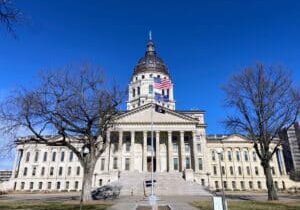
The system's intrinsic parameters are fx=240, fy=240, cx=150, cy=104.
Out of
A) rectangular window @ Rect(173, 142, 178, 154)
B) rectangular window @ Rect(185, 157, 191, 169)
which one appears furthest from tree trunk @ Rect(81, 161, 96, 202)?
rectangular window @ Rect(185, 157, 191, 169)

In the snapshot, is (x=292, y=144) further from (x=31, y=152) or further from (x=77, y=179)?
(x=31, y=152)

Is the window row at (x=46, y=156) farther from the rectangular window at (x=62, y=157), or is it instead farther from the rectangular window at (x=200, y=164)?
the rectangular window at (x=200, y=164)

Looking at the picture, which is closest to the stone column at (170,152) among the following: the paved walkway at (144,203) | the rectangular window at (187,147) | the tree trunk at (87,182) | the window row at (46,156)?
the rectangular window at (187,147)

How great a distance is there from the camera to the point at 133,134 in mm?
52844

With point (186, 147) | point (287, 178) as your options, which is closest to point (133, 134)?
point (186, 147)

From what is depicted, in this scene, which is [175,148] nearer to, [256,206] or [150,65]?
[150,65]

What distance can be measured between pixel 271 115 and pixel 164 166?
107ft

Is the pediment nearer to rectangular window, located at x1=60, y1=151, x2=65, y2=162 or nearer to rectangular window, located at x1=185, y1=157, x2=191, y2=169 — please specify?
rectangular window, located at x1=185, y1=157, x2=191, y2=169

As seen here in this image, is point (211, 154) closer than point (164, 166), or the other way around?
point (164, 166)

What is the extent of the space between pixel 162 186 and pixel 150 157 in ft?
57.2

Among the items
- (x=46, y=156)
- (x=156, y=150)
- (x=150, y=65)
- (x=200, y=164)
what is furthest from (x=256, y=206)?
(x=150, y=65)

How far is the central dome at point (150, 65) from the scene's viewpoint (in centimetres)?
7388

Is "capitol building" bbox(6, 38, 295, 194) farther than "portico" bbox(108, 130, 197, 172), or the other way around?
"portico" bbox(108, 130, 197, 172)

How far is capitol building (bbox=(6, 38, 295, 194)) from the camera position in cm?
5003
